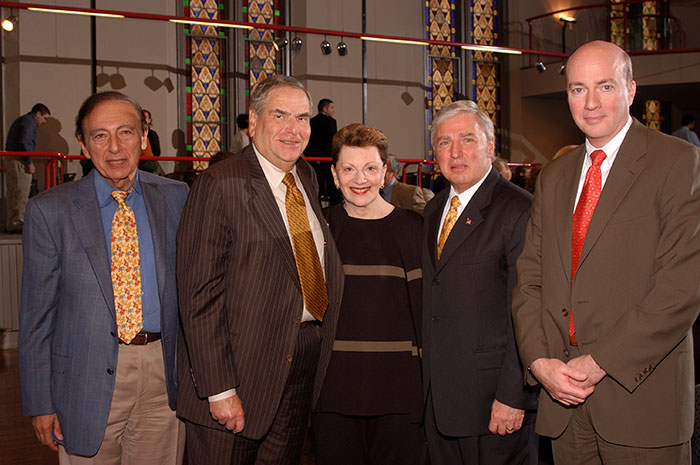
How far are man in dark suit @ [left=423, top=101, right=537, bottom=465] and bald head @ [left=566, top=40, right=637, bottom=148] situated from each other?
426 millimetres

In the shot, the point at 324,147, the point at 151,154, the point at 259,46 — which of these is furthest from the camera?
the point at 259,46

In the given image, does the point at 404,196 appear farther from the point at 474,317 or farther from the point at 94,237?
the point at 94,237

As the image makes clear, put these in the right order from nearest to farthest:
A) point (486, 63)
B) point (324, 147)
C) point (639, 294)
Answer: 1. point (639, 294)
2. point (324, 147)
3. point (486, 63)

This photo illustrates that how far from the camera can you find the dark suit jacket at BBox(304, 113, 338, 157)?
7637mm

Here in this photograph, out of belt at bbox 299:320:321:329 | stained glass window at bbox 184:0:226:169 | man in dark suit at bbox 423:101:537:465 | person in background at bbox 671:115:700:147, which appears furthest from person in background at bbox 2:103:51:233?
person in background at bbox 671:115:700:147

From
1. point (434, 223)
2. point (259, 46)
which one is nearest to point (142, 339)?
point (434, 223)

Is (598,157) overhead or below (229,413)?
overhead

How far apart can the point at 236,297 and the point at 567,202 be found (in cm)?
105

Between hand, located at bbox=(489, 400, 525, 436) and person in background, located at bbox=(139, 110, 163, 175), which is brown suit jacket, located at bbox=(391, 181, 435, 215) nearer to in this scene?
person in background, located at bbox=(139, 110, 163, 175)

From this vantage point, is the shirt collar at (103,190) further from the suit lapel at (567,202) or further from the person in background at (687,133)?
the person in background at (687,133)

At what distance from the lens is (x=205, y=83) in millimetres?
9844

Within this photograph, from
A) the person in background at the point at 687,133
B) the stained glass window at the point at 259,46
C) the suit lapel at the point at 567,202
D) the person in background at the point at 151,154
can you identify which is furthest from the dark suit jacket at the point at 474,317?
the person in background at the point at 687,133

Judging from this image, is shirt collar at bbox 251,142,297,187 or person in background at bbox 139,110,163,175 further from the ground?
person in background at bbox 139,110,163,175

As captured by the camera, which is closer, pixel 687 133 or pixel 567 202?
pixel 567 202
